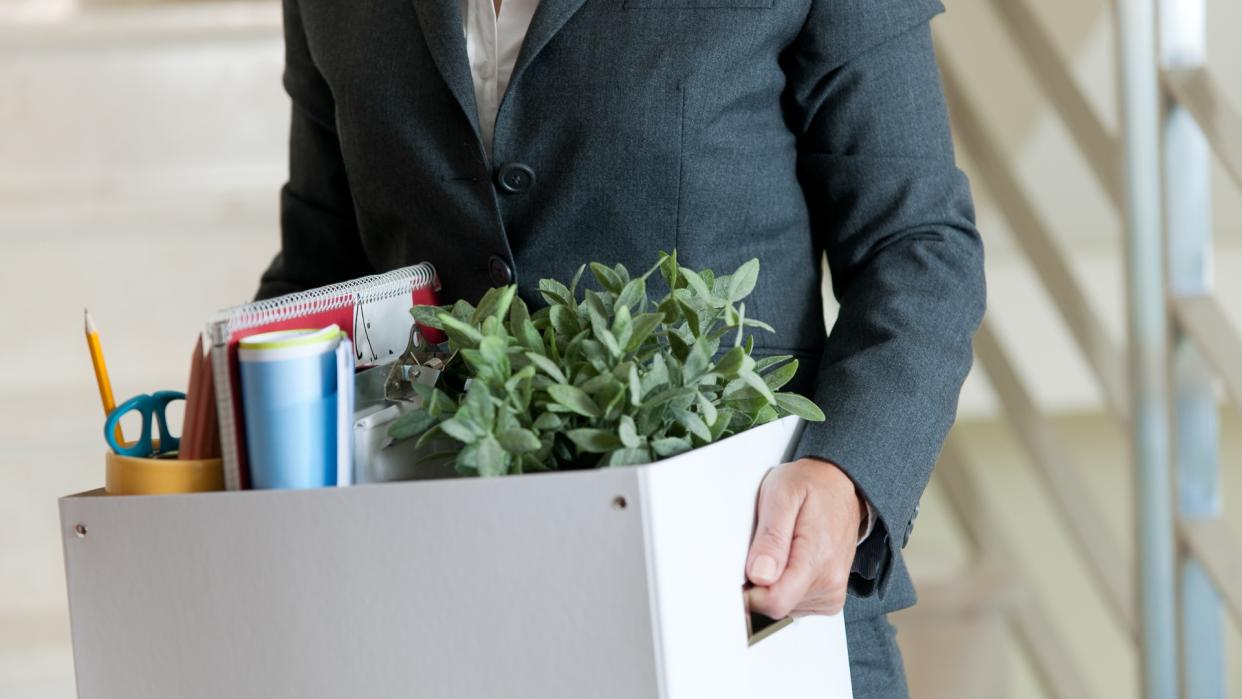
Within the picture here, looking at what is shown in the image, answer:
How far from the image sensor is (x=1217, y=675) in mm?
1172

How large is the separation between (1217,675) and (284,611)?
101 cm

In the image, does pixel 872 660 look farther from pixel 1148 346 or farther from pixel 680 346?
pixel 1148 346

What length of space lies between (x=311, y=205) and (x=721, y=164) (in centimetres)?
36

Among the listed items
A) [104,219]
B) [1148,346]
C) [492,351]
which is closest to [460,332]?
[492,351]

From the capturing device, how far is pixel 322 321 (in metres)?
0.58

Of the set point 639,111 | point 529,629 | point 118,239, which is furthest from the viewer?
point 118,239

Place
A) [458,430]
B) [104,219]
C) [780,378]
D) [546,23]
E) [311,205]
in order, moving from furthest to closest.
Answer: [104,219] → [311,205] → [546,23] → [780,378] → [458,430]

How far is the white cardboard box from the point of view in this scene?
0.47 meters

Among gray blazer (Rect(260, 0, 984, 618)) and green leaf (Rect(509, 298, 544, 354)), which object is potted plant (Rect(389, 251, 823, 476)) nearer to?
green leaf (Rect(509, 298, 544, 354))

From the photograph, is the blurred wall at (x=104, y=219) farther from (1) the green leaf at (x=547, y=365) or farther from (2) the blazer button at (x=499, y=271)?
(1) the green leaf at (x=547, y=365)

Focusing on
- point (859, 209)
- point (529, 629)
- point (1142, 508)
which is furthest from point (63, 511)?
point (1142, 508)

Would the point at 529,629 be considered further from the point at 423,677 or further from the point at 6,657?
the point at 6,657

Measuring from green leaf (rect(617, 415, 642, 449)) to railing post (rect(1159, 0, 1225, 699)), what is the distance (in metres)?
0.84

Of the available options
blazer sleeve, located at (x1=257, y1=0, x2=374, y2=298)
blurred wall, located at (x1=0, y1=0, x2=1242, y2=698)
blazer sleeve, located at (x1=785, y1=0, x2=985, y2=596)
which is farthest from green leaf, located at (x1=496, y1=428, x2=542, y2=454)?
blurred wall, located at (x1=0, y1=0, x2=1242, y2=698)
